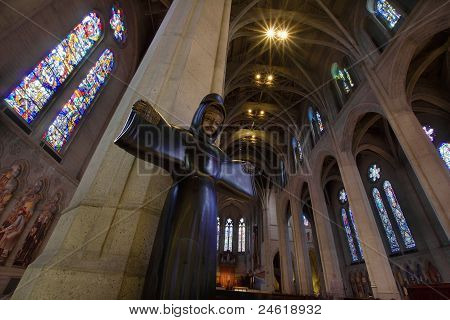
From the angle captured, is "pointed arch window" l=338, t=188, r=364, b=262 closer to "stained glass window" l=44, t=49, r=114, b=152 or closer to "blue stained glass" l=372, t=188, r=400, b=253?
"blue stained glass" l=372, t=188, r=400, b=253

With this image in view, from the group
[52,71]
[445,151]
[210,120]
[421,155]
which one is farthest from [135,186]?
[445,151]

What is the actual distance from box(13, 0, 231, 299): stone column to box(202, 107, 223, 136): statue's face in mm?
344

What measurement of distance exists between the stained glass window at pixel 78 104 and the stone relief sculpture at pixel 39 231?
1.89m

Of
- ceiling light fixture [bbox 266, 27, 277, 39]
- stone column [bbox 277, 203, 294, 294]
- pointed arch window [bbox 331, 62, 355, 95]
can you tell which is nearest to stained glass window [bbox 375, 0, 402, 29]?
pointed arch window [bbox 331, 62, 355, 95]

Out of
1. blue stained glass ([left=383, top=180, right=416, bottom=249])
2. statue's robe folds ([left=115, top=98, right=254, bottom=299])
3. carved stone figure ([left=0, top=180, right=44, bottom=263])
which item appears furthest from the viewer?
blue stained glass ([left=383, top=180, right=416, bottom=249])

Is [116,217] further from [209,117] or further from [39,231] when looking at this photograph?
[39,231]

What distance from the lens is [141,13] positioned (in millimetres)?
10477

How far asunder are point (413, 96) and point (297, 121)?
6.09m

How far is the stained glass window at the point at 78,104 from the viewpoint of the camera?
7.03 m

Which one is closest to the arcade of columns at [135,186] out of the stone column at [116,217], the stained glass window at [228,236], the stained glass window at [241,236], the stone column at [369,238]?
the stone column at [116,217]

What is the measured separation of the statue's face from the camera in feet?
4.72

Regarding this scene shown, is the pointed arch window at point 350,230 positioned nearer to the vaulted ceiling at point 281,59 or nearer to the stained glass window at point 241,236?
the vaulted ceiling at point 281,59

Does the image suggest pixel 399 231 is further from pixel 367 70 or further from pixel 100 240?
pixel 100 240
